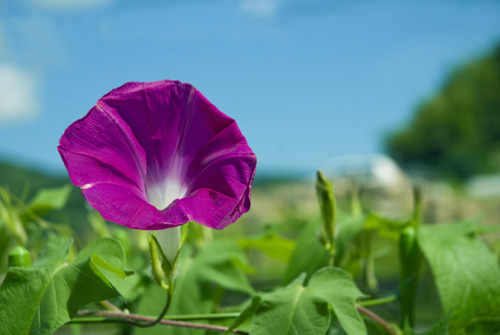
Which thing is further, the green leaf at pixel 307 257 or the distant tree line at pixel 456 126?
the distant tree line at pixel 456 126

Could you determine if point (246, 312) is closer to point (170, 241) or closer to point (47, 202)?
point (170, 241)

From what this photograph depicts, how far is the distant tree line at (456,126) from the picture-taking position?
70.1 feet

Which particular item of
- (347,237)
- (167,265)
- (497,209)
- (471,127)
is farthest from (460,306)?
(471,127)

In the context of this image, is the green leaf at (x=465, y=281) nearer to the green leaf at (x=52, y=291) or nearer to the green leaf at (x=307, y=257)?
the green leaf at (x=307, y=257)

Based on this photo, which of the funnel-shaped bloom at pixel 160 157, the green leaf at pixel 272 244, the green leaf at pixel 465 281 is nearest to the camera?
the funnel-shaped bloom at pixel 160 157

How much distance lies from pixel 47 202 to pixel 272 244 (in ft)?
0.86

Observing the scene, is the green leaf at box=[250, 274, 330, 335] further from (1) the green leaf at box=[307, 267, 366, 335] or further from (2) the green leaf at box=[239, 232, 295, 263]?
(2) the green leaf at box=[239, 232, 295, 263]

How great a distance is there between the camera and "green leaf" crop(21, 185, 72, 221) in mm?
641

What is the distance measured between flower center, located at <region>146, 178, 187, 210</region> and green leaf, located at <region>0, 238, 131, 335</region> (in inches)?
1.5

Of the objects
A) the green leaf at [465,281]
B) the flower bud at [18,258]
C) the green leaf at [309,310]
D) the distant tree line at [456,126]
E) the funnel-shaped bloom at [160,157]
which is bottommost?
the distant tree line at [456,126]

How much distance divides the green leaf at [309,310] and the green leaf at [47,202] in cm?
36

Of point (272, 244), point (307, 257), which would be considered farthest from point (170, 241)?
point (272, 244)

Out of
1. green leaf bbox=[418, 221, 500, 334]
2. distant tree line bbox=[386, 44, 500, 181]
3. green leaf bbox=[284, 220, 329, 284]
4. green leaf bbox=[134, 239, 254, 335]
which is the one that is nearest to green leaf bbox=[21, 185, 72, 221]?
green leaf bbox=[134, 239, 254, 335]

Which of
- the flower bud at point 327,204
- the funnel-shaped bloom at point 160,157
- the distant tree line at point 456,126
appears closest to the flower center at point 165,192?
the funnel-shaped bloom at point 160,157
